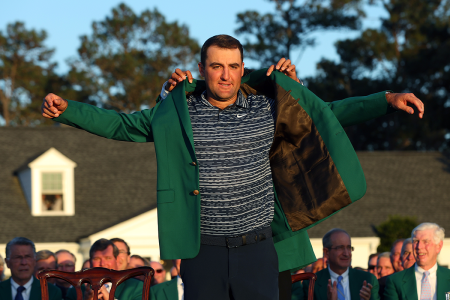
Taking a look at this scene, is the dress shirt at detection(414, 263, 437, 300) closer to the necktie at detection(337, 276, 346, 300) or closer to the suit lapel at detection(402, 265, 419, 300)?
the suit lapel at detection(402, 265, 419, 300)

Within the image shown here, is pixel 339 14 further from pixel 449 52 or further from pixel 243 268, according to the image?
pixel 243 268

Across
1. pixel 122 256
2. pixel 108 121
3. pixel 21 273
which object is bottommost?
pixel 21 273

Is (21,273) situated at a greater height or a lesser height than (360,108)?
lesser

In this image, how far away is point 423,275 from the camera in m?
6.20

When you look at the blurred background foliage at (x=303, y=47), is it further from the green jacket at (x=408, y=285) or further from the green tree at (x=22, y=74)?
the green jacket at (x=408, y=285)

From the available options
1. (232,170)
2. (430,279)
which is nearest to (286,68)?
(232,170)

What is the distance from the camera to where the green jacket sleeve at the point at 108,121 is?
3271 mm

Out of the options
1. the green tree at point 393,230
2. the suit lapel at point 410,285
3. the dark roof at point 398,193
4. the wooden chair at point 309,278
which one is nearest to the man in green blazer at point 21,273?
the wooden chair at point 309,278

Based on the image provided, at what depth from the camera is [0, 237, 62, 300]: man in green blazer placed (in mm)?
6477

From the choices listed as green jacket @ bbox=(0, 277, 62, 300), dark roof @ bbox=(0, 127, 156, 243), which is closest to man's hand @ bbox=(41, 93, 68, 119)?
green jacket @ bbox=(0, 277, 62, 300)

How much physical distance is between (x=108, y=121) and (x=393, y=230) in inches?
607

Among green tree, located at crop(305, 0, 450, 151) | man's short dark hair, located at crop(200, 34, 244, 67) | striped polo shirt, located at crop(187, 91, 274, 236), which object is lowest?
striped polo shirt, located at crop(187, 91, 274, 236)

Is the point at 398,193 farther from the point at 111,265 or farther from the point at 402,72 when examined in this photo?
the point at 111,265

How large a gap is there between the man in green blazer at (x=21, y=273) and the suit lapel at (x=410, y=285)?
Answer: 3.60m
